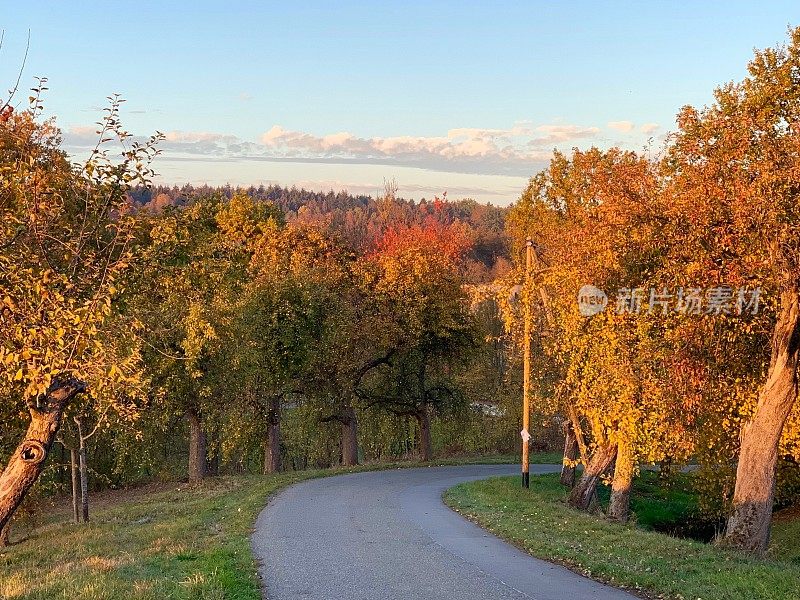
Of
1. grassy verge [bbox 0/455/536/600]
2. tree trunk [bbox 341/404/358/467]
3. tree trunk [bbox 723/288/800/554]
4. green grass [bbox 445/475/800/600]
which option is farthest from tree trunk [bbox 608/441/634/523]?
tree trunk [bbox 341/404/358/467]

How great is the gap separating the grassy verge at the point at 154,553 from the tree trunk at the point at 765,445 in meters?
10.5

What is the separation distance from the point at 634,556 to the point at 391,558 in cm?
450

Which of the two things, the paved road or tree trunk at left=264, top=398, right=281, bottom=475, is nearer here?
the paved road

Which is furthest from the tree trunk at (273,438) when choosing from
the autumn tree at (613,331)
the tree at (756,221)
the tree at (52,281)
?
the tree at (756,221)

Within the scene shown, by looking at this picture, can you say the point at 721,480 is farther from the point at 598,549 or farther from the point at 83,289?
the point at 83,289

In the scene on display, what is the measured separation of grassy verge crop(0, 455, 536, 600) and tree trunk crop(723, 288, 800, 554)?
10.5m

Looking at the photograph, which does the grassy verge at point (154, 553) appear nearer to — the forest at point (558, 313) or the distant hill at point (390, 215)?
the forest at point (558, 313)

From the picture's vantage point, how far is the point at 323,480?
103 ft

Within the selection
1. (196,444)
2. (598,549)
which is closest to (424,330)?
(196,444)

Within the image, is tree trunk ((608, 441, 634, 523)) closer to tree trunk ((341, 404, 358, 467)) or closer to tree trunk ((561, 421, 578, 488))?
tree trunk ((561, 421, 578, 488))

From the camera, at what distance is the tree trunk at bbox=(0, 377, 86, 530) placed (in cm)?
1410

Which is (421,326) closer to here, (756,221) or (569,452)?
(569,452)

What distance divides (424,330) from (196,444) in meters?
13.2

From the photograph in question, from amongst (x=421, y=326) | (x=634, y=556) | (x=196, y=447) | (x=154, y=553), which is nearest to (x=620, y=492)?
(x=634, y=556)
